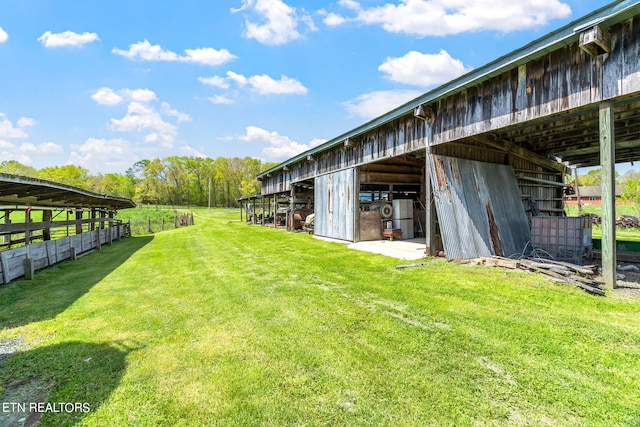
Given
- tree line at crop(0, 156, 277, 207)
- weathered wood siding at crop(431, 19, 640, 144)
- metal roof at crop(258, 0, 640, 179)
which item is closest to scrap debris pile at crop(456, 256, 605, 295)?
weathered wood siding at crop(431, 19, 640, 144)

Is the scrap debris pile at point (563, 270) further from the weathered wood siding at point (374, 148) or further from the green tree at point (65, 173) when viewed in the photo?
the green tree at point (65, 173)

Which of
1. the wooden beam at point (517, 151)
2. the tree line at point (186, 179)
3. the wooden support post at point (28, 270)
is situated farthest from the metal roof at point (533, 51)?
the tree line at point (186, 179)

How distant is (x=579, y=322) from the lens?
3510 mm

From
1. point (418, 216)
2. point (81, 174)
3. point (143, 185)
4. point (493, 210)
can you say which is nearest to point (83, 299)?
point (493, 210)

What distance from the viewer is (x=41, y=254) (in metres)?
7.89

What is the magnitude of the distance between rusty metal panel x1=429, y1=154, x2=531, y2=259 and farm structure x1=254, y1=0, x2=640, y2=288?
3 cm

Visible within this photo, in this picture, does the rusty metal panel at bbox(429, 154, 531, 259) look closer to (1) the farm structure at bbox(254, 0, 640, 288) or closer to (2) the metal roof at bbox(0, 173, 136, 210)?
(1) the farm structure at bbox(254, 0, 640, 288)

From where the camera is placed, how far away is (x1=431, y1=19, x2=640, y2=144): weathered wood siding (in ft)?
14.9

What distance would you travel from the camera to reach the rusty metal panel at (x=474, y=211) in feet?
24.0

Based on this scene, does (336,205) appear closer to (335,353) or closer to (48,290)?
(48,290)

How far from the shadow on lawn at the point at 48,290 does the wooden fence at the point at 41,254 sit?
0.63ft

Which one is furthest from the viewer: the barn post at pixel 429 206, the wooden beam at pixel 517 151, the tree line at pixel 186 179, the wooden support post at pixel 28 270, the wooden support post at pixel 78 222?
the tree line at pixel 186 179

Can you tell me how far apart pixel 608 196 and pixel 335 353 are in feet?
18.0

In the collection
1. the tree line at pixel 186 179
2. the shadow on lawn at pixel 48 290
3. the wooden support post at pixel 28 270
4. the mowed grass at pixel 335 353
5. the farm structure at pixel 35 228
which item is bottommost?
the shadow on lawn at pixel 48 290
